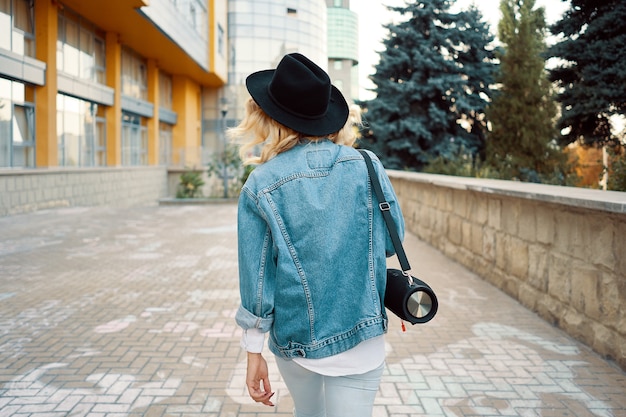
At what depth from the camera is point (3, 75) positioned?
608 inches

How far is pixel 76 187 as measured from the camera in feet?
63.6

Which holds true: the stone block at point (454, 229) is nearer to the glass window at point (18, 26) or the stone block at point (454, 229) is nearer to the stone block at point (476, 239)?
the stone block at point (476, 239)

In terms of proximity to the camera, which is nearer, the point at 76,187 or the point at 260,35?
the point at 76,187

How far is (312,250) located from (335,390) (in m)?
0.44

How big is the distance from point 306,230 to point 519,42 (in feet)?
70.5

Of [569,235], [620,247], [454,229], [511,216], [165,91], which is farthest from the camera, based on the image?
[165,91]

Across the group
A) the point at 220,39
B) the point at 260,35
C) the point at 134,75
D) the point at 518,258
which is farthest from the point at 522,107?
the point at 260,35

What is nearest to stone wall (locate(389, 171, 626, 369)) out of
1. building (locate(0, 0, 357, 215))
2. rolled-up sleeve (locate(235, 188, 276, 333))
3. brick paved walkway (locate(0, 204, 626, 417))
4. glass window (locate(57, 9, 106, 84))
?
brick paved walkway (locate(0, 204, 626, 417))

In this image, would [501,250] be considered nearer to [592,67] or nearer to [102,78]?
[592,67]

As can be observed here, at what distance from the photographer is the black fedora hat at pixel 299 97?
175 centimetres

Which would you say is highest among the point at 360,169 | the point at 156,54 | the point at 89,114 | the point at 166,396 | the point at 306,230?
the point at 156,54

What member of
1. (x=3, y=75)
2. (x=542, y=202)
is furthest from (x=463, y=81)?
(x=542, y=202)

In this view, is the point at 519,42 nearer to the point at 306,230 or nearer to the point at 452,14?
the point at 452,14

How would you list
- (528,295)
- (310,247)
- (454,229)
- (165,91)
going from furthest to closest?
1. (165,91)
2. (454,229)
3. (528,295)
4. (310,247)
